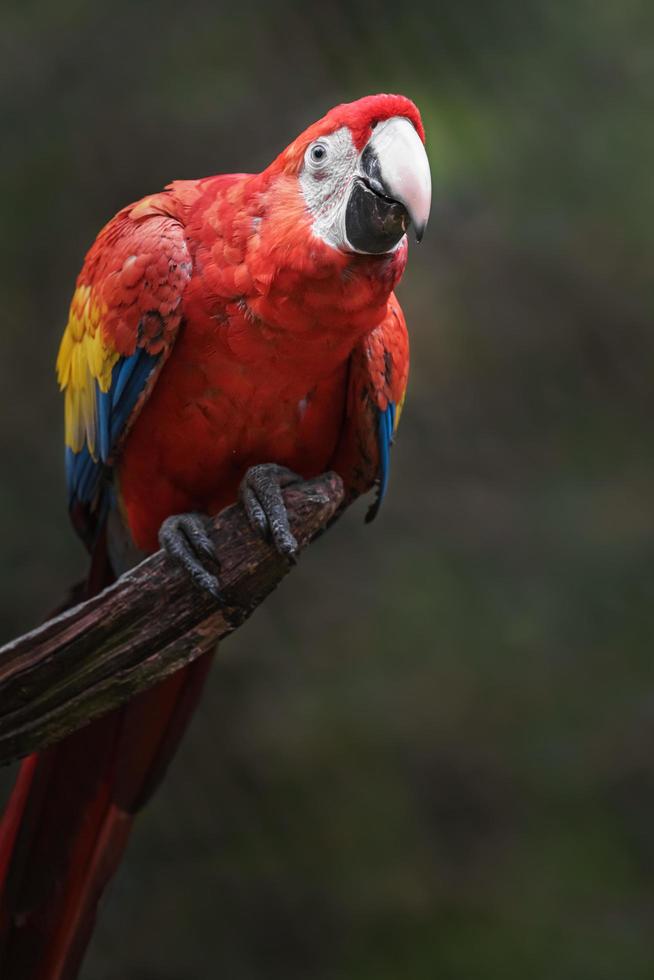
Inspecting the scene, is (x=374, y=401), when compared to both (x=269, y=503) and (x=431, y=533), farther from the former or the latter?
(x=431, y=533)

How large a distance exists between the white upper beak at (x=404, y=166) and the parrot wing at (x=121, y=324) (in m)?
0.27

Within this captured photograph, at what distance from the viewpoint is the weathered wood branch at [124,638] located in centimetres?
114

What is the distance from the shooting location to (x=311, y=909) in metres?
2.04

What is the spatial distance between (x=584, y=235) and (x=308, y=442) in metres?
0.96

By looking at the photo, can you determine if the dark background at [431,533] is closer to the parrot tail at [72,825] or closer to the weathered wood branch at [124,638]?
the parrot tail at [72,825]

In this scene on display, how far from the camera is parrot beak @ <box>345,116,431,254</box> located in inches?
41.6

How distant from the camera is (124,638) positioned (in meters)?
1.15

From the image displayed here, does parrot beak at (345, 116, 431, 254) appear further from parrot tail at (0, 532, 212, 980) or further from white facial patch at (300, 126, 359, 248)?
parrot tail at (0, 532, 212, 980)

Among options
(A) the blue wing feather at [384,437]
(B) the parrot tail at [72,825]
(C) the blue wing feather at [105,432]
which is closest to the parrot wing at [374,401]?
(A) the blue wing feather at [384,437]

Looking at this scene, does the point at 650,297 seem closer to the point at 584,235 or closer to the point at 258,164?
the point at 584,235

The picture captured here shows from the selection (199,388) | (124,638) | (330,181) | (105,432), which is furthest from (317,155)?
(124,638)

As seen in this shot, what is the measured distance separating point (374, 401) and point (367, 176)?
30 centimetres

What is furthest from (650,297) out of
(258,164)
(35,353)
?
(35,353)

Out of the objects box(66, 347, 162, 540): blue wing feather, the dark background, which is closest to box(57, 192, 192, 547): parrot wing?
box(66, 347, 162, 540): blue wing feather
